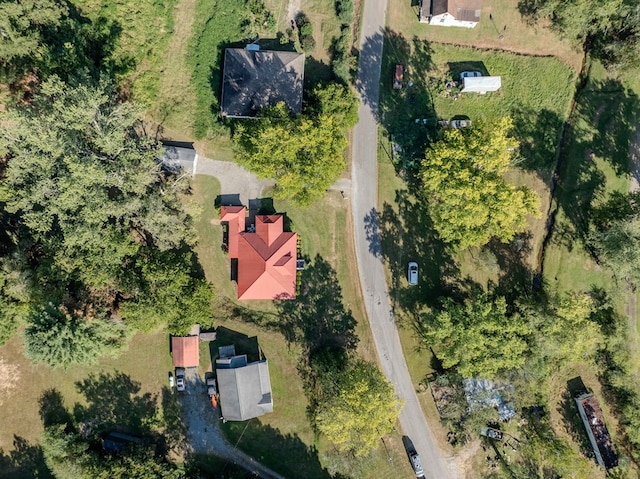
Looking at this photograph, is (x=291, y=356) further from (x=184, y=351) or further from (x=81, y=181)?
(x=81, y=181)

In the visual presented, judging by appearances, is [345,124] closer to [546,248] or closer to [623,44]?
[546,248]

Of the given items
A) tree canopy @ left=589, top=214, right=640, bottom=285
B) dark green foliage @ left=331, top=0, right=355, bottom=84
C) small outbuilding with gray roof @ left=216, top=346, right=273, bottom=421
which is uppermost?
dark green foliage @ left=331, top=0, right=355, bottom=84

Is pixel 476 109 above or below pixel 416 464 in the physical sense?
above

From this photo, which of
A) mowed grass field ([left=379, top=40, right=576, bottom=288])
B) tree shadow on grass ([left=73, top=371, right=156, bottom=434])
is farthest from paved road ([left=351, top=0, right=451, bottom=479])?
tree shadow on grass ([left=73, top=371, right=156, bottom=434])

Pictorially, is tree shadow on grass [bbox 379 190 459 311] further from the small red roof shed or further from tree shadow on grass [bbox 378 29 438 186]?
A: the small red roof shed

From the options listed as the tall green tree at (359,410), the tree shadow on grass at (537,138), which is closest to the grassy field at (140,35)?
the tall green tree at (359,410)

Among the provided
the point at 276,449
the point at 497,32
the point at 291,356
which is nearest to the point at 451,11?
the point at 497,32
